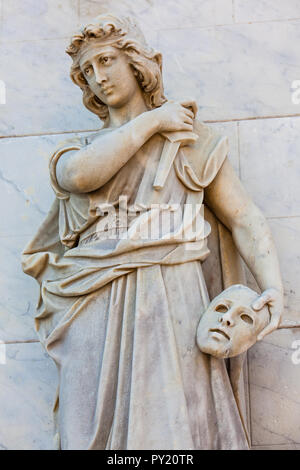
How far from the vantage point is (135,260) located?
5773 mm

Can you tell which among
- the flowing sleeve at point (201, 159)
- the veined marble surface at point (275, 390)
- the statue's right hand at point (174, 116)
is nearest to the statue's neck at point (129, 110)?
the statue's right hand at point (174, 116)

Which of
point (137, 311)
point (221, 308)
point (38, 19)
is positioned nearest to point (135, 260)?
point (137, 311)

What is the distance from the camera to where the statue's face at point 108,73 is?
20.0 ft

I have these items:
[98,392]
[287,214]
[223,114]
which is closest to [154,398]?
[98,392]

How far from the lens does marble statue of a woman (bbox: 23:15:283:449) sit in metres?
5.55

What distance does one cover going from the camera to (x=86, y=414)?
5.60 m

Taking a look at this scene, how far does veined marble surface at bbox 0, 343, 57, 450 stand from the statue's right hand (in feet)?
4.69

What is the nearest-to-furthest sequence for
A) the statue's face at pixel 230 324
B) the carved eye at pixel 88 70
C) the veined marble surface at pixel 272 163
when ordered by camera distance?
the statue's face at pixel 230 324, the carved eye at pixel 88 70, the veined marble surface at pixel 272 163

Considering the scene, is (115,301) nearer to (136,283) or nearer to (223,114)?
(136,283)

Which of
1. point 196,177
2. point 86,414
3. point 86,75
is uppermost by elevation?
point 86,75

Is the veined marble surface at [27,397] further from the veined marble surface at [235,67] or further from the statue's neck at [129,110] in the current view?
the veined marble surface at [235,67]

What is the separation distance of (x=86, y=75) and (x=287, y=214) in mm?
1402

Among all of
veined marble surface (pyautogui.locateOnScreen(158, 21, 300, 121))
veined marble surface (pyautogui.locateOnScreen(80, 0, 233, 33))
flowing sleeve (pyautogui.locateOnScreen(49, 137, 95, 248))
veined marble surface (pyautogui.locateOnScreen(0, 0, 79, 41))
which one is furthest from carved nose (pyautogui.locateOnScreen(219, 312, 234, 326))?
veined marble surface (pyautogui.locateOnScreen(0, 0, 79, 41))

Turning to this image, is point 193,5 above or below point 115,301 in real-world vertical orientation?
above
